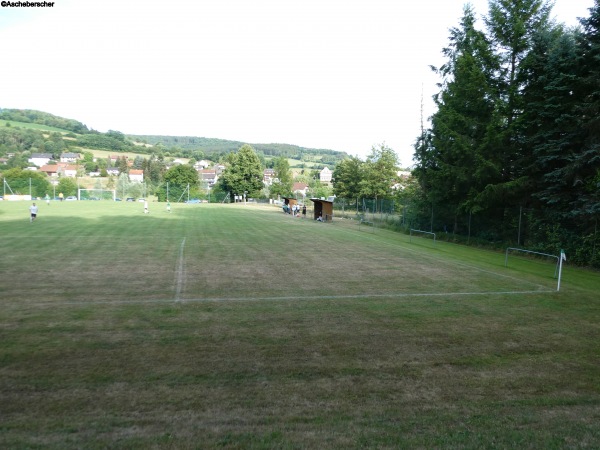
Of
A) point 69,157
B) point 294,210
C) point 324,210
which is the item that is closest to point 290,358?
point 324,210

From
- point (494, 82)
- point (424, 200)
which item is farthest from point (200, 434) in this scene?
point (424, 200)

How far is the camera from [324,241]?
80.3 ft

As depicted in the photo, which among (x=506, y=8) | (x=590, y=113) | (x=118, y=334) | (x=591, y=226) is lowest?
(x=118, y=334)

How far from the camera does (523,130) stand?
2388cm

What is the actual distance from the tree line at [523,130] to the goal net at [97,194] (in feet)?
215

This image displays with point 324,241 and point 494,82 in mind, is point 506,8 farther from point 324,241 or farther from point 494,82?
point 324,241

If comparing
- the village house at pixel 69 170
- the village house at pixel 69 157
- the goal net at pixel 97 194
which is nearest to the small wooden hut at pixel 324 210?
the goal net at pixel 97 194

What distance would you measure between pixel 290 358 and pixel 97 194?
81.7 metres

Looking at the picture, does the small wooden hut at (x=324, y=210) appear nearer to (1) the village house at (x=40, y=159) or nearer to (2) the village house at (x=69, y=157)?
(1) the village house at (x=40, y=159)

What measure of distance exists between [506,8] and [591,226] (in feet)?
46.9

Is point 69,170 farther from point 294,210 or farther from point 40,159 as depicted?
point 294,210

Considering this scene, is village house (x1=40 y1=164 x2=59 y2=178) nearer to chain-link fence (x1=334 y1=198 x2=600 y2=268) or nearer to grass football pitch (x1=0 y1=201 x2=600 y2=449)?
chain-link fence (x1=334 y1=198 x2=600 y2=268)

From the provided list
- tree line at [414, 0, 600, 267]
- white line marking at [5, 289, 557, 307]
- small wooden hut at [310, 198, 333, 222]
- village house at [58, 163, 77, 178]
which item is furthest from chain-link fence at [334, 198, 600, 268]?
village house at [58, 163, 77, 178]

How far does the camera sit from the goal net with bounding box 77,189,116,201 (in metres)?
78.6
